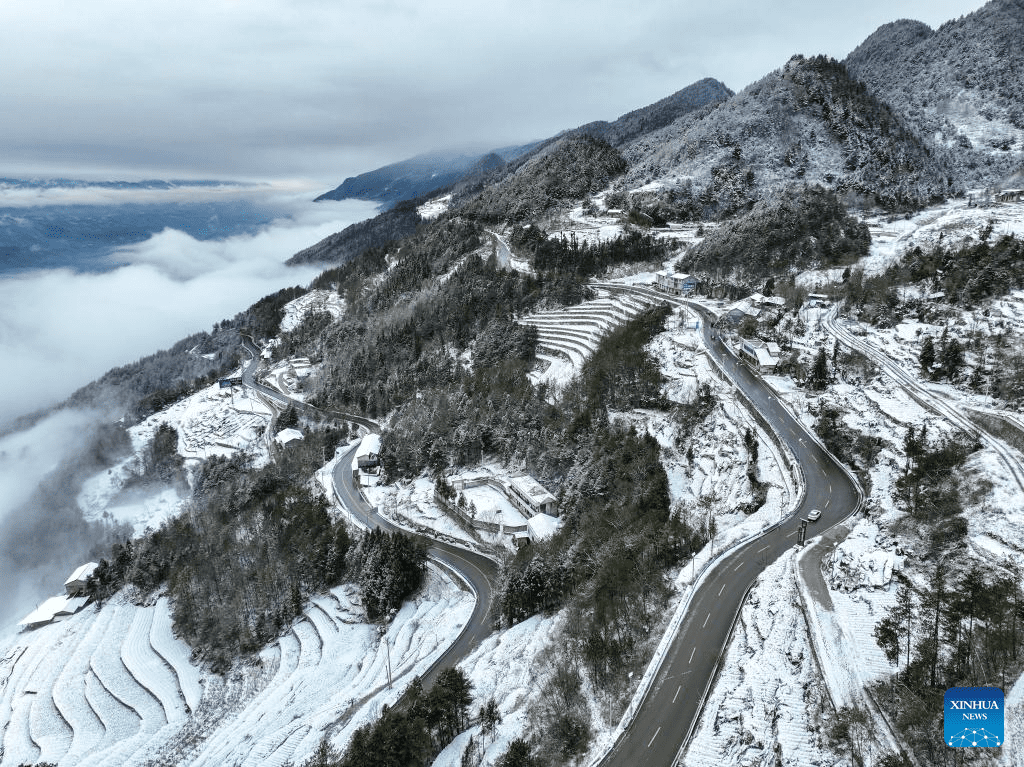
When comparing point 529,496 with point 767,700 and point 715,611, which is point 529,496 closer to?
point 715,611

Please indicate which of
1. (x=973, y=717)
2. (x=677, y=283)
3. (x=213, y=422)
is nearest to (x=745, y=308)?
(x=677, y=283)

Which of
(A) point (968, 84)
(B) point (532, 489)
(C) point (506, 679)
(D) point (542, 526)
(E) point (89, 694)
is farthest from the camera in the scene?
(A) point (968, 84)

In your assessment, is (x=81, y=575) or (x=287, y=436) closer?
(x=81, y=575)

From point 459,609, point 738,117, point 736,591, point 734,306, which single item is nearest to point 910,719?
point 736,591

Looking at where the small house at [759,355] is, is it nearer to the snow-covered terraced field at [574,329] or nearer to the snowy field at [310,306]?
the snow-covered terraced field at [574,329]

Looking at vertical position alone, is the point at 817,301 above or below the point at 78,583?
above

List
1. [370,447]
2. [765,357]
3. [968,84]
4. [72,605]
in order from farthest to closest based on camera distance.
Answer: [968,84] < [370,447] < [72,605] < [765,357]

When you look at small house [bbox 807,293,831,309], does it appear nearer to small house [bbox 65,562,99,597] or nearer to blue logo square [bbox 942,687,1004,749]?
blue logo square [bbox 942,687,1004,749]

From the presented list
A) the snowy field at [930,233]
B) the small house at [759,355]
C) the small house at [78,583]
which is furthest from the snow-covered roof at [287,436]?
the snowy field at [930,233]
